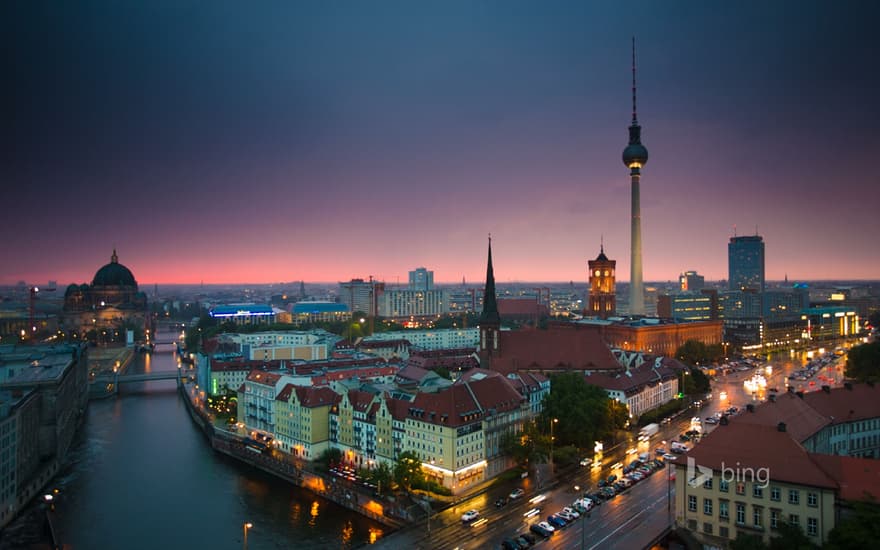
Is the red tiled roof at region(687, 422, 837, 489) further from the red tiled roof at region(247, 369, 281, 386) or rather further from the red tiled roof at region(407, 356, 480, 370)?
the red tiled roof at region(407, 356, 480, 370)

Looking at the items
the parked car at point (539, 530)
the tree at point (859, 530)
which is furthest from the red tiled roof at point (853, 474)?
the parked car at point (539, 530)

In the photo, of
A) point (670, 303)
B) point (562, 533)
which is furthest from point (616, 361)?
point (670, 303)

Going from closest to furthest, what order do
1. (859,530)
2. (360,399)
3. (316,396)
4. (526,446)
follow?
1. (859,530)
2. (526,446)
3. (360,399)
4. (316,396)

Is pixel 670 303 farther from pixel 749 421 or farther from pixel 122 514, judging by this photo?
pixel 122 514

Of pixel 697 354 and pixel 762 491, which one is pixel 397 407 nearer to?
pixel 762 491

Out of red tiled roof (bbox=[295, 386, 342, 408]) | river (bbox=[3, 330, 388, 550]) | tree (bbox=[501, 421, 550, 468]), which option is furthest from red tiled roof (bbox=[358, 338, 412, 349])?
tree (bbox=[501, 421, 550, 468])

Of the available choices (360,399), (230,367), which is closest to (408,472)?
(360,399)
